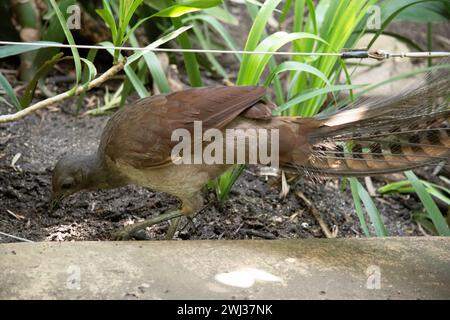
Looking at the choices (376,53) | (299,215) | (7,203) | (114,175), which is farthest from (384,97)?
(7,203)

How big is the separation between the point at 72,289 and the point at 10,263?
343mm

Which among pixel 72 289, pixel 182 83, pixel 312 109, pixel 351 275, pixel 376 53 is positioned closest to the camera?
pixel 72 289

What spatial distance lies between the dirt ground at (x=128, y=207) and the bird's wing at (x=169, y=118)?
53 cm

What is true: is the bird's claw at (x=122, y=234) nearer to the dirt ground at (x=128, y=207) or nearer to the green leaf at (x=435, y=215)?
the dirt ground at (x=128, y=207)

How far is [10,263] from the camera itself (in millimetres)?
2912

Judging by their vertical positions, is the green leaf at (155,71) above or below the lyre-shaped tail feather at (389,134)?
above

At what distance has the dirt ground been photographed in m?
3.93

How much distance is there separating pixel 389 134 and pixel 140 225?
137 centimetres

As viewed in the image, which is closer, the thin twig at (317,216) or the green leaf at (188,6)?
the green leaf at (188,6)

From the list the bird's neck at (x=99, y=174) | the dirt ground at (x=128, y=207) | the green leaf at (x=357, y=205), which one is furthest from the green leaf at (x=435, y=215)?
the bird's neck at (x=99, y=174)

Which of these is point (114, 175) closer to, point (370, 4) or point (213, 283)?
point (213, 283)

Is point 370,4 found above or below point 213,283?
above

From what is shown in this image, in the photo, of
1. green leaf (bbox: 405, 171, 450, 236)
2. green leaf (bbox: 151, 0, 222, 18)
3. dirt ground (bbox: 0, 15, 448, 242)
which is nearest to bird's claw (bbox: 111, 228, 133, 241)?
dirt ground (bbox: 0, 15, 448, 242)

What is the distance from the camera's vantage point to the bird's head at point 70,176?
3.82m
